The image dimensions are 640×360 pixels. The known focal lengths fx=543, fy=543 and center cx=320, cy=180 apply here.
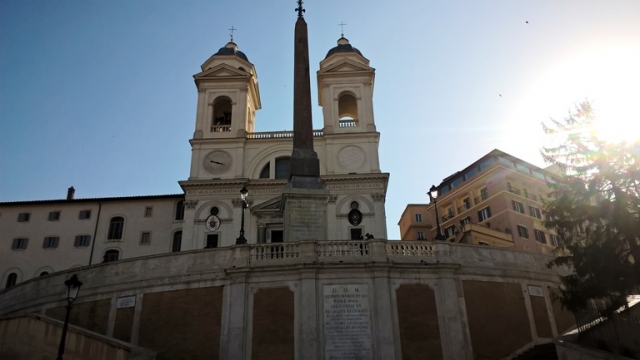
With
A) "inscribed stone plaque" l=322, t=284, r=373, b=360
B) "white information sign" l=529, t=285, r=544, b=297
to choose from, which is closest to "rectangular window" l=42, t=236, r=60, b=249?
"inscribed stone plaque" l=322, t=284, r=373, b=360

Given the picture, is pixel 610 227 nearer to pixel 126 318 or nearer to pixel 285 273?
pixel 285 273

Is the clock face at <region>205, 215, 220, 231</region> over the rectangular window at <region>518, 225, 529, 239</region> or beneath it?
beneath

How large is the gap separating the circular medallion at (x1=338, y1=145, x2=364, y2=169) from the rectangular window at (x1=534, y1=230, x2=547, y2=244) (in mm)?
19230

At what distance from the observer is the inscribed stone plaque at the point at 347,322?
17.6 metres

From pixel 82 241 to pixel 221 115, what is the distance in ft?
45.8

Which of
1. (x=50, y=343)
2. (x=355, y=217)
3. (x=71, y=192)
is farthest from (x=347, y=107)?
(x=50, y=343)

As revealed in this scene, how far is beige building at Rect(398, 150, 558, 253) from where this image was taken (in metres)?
44.7

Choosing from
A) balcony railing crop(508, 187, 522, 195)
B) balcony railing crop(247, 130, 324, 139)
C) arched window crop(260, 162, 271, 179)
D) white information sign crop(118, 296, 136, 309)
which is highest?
balcony railing crop(247, 130, 324, 139)

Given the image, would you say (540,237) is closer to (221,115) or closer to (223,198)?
(223,198)

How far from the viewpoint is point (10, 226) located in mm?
40250

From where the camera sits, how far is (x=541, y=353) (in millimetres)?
18047

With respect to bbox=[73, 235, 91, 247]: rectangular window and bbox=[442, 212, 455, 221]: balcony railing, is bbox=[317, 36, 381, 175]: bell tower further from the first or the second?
bbox=[73, 235, 91, 247]: rectangular window

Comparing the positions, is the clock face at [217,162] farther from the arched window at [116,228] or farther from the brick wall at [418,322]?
the brick wall at [418,322]

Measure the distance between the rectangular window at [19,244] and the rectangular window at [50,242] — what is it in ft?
4.42
